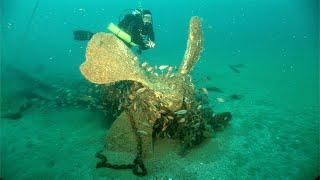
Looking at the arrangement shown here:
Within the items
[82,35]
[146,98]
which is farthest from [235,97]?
[82,35]

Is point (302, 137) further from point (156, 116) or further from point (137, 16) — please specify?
point (137, 16)

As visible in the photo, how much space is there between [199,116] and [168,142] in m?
0.90

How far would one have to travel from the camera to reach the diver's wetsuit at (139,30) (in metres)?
9.25

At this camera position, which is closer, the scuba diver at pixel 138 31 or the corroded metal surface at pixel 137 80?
the corroded metal surface at pixel 137 80

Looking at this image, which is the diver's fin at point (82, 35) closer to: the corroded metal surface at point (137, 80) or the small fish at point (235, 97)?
the corroded metal surface at point (137, 80)

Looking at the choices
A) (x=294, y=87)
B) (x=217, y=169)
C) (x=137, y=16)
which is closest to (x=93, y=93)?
(x=137, y=16)

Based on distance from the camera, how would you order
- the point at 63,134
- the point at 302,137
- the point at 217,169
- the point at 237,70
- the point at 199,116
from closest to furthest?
the point at 217,169 → the point at 199,116 → the point at 302,137 → the point at 63,134 → the point at 237,70

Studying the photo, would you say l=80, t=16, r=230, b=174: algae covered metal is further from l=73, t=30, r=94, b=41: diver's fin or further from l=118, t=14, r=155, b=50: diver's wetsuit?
l=73, t=30, r=94, b=41: diver's fin

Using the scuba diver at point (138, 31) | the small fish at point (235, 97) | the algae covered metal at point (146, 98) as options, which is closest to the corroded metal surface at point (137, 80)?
the algae covered metal at point (146, 98)

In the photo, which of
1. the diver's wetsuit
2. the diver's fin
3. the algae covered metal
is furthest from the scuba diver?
the algae covered metal

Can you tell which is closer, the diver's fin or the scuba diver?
the scuba diver

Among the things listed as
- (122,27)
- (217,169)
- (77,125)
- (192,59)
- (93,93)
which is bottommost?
(217,169)

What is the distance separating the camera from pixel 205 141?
23.8 ft

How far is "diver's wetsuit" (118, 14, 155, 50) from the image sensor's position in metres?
9.25
